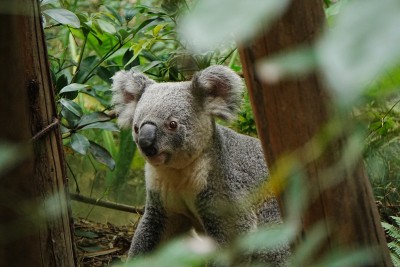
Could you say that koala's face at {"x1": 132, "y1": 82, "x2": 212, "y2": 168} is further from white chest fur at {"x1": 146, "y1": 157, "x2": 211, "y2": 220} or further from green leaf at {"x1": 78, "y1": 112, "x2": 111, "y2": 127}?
green leaf at {"x1": 78, "y1": 112, "x2": 111, "y2": 127}

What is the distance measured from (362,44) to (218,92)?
3.60 m

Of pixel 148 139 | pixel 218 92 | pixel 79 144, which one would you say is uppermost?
pixel 218 92

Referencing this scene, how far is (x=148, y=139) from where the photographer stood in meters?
3.52

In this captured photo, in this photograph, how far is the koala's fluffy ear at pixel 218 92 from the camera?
386cm

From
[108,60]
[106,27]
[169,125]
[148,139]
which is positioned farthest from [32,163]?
[108,60]

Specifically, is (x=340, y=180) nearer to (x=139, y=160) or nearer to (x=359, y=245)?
(x=359, y=245)

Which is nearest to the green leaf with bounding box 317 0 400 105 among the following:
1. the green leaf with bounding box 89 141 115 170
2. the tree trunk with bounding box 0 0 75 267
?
the tree trunk with bounding box 0 0 75 267

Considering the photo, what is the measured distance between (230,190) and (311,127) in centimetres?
237

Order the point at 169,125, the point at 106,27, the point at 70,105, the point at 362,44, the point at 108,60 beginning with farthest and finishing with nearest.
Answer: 1. the point at 108,60
2. the point at 106,27
3. the point at 70,105
4. the point at 169,125
5. the point at 362,44

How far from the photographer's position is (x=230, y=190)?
392 cm

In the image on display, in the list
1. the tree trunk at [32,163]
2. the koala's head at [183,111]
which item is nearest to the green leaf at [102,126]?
the koala's head at [183,111]

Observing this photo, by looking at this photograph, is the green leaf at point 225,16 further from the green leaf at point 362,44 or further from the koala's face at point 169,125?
the koala's face at point 169,125

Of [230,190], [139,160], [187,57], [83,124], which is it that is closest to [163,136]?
[230,190]

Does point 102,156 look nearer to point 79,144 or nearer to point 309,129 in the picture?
point 79,144
